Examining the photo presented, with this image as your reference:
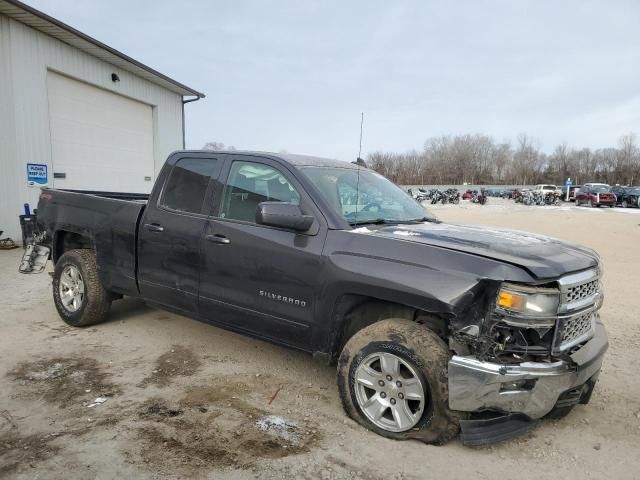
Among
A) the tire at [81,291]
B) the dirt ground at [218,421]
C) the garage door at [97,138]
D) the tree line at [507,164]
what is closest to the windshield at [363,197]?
the dirt ground at [218,421]

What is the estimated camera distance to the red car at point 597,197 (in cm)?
3634

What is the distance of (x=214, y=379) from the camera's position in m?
3.83

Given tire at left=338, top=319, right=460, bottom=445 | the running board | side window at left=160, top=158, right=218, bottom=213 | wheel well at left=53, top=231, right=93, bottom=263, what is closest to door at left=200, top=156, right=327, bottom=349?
side window at left=160, top=158, right=218, bottom=213

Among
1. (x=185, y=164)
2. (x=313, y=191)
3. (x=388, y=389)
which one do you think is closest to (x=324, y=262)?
(x=313, y=191)

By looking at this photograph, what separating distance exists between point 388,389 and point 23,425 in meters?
2.44

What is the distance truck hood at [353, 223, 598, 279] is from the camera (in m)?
2.69

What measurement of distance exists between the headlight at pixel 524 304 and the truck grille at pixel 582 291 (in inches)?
7.4

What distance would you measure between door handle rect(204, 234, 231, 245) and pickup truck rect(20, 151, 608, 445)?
1 centimetres

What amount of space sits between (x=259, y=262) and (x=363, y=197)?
104 centimetres

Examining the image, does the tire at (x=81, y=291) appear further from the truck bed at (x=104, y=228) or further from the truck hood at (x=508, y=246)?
the truck hood at (x=508, y=246)

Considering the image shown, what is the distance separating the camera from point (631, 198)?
119 feet

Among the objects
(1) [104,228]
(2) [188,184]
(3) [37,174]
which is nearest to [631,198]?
(3) [37,174]

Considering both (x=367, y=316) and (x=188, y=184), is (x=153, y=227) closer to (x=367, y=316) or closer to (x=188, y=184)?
(x=188, y=184)

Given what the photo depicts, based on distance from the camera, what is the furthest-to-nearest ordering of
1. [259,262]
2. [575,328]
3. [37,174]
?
[37,174] < [259,262] < [575,328]
